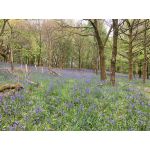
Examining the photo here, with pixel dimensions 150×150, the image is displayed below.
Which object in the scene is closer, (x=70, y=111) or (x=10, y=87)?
(x=70, y=111)

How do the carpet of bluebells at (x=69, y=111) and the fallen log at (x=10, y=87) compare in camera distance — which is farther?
the fallen log at (x=10, y=87)

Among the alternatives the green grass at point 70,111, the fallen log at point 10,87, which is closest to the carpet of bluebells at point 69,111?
the green grass at point 70,111

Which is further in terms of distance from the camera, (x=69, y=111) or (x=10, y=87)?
(x=10, y=87)

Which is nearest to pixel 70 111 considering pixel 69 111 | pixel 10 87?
pixel 69 111

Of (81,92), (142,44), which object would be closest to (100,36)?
(142,44)

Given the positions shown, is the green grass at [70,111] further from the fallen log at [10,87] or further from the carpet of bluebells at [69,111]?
the fallen log at [10,87]

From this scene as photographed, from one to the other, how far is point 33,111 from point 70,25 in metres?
3.43

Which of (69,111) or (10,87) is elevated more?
(10,87)

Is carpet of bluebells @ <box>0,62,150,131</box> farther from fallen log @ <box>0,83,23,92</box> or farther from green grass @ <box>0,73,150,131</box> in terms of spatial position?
fallen log @ <box>0,83,23,92</box>

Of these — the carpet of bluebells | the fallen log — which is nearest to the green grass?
the carpet of bluebells

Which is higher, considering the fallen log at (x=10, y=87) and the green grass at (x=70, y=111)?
the fallen log at (x=10, y=87)

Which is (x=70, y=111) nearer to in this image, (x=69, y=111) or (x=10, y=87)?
(x=69, y=111)

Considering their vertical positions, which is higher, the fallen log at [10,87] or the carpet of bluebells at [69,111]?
the fallen log at [10,87]

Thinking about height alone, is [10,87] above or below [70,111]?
above
